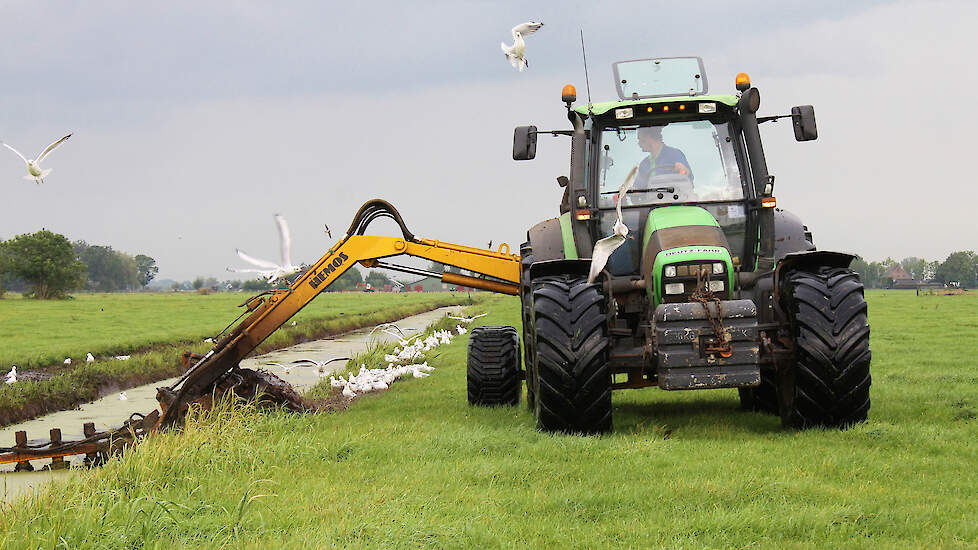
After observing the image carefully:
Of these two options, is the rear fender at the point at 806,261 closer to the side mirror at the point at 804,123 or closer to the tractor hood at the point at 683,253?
the tractor hood at the point at 683,253

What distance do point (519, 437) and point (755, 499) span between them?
2793 millimetres

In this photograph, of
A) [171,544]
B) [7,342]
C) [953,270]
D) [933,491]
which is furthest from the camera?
[953,270]

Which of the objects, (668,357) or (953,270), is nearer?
(668,357)

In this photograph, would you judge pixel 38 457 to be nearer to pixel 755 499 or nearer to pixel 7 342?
pixel 755 499

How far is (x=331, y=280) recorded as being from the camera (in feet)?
37.9

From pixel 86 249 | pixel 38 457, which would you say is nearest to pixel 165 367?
pixel 38 457

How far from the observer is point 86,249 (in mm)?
129000

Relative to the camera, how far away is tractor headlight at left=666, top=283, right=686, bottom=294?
8.67m

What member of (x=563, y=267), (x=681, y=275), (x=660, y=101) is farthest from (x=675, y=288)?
(x=660, y=101)

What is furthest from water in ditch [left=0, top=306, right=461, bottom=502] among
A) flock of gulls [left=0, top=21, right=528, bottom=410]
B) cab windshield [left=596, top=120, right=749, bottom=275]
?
cab windshield [left=596, top=120, right=749, bottom=275]

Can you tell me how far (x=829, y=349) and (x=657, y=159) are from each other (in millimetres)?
2628

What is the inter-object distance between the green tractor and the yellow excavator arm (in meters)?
0.97

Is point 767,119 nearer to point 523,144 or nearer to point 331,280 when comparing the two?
point 523,144

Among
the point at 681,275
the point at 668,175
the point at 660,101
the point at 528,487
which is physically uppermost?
the point at 660,101
